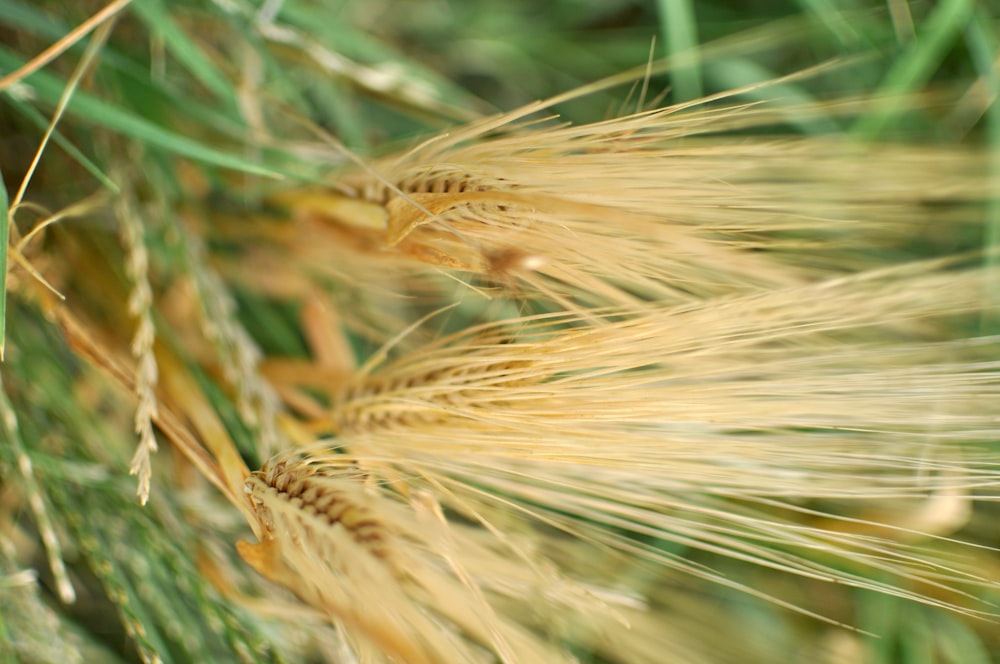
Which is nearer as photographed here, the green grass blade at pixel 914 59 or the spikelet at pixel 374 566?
the spikelet at pixel 374 566

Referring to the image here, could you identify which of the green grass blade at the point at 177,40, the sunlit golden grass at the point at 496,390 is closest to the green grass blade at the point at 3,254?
the sunlit golden grass at the point at 496,390

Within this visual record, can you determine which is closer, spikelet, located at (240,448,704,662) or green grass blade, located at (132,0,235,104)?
spikelet, located at (240,448,704,662)

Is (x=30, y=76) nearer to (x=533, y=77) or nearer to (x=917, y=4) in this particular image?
(x=533, y=77)

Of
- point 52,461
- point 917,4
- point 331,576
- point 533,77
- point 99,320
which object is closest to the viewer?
point 331,576

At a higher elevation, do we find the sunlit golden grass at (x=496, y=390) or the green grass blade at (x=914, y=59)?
the green grass blade at (x=914, y=59)

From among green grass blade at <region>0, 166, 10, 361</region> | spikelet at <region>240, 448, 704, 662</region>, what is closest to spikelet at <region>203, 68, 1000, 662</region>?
spikelet at <region>240, 448, 704, 662</region>

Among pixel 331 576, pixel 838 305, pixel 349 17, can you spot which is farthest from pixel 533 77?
pixel 331 576

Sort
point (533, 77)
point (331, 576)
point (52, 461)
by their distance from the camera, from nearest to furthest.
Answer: point (331, 576)
point (52, 461)
point (533, 77)

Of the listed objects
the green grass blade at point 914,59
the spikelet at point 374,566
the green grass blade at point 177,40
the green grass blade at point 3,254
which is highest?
the green grass blade at point 914,59

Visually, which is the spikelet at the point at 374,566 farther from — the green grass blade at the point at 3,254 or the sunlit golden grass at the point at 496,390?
the green grass blade at the point at 3,254

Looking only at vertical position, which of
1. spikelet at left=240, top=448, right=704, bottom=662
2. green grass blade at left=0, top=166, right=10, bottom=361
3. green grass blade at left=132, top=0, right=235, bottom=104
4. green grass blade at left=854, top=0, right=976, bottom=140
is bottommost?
spikelet at left=240, top=448, right=704, bottom=662

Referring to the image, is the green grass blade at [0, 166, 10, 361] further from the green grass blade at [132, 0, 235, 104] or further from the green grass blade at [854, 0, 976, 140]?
the green grass blade at [854, 0, 976, 140]
